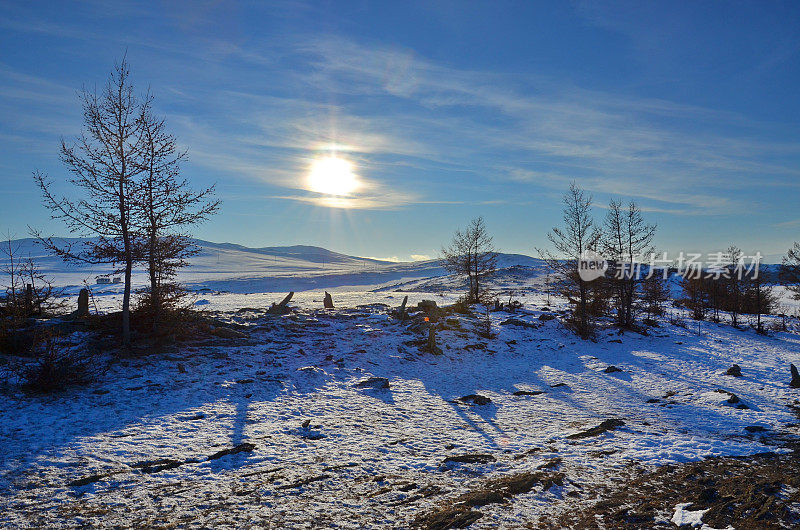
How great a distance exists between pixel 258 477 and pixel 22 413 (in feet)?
23.4

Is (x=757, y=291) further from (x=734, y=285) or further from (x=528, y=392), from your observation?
(x=528, y=392)

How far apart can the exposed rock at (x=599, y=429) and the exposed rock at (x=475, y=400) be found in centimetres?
379

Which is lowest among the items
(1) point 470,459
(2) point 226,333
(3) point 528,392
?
(3) point 528,392

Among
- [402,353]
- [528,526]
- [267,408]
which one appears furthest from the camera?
[402,353]

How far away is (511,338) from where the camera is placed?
83.4ft

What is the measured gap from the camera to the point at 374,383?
15531 mm

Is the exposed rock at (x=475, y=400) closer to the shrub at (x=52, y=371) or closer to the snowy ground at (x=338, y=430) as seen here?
the snowy ground at (x=338, y=430)

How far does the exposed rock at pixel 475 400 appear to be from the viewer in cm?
→ 1455

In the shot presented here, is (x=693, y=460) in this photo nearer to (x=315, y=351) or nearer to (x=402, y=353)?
(x=402, y=353)

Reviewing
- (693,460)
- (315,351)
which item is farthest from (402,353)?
(693,460)

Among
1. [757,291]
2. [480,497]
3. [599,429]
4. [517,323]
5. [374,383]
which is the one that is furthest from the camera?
[757,291]

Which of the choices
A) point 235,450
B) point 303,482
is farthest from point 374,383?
point 303,482

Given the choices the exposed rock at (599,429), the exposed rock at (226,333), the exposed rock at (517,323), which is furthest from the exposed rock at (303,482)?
the exposed rock at (517,323)

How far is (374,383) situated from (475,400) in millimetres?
3746
